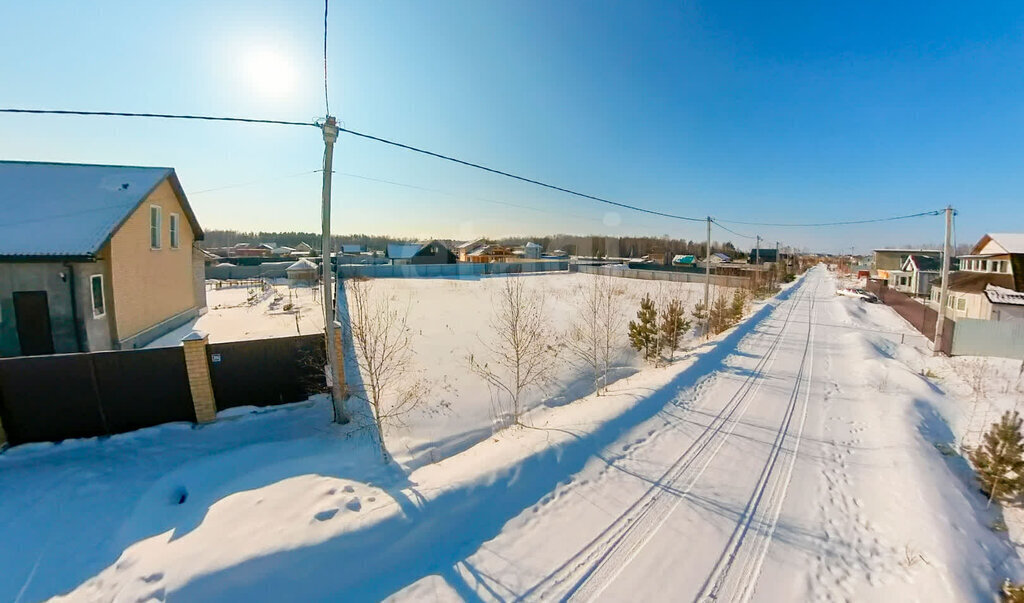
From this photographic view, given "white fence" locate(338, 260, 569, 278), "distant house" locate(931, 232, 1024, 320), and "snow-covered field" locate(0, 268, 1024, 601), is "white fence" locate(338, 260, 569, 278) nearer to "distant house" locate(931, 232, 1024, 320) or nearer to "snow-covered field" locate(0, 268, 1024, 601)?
"snow-covered field" locate(0, 268, 1024, 601)

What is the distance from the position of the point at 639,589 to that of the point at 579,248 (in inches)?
4247

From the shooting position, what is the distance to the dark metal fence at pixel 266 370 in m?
6.87

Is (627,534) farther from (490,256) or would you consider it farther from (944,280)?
(490,256)

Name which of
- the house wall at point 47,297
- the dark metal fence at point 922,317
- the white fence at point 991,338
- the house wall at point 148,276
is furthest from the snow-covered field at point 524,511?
the dark metal fence at point 922,317

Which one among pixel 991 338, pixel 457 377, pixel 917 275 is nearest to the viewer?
pixel 457 377

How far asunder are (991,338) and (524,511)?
1915 centimetres

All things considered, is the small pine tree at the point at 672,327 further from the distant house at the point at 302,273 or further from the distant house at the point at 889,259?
the distant house at the point at 889,259

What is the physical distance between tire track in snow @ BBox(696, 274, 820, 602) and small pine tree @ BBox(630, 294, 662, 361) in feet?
16.1

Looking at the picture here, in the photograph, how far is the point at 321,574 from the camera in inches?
136

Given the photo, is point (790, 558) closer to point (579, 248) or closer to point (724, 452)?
point (724, 452)

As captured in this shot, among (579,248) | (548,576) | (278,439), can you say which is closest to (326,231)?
(278,439)

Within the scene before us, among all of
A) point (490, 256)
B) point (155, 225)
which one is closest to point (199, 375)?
point (155, 225)

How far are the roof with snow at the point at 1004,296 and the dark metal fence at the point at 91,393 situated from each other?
31.0 meters

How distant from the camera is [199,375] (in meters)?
6.53
